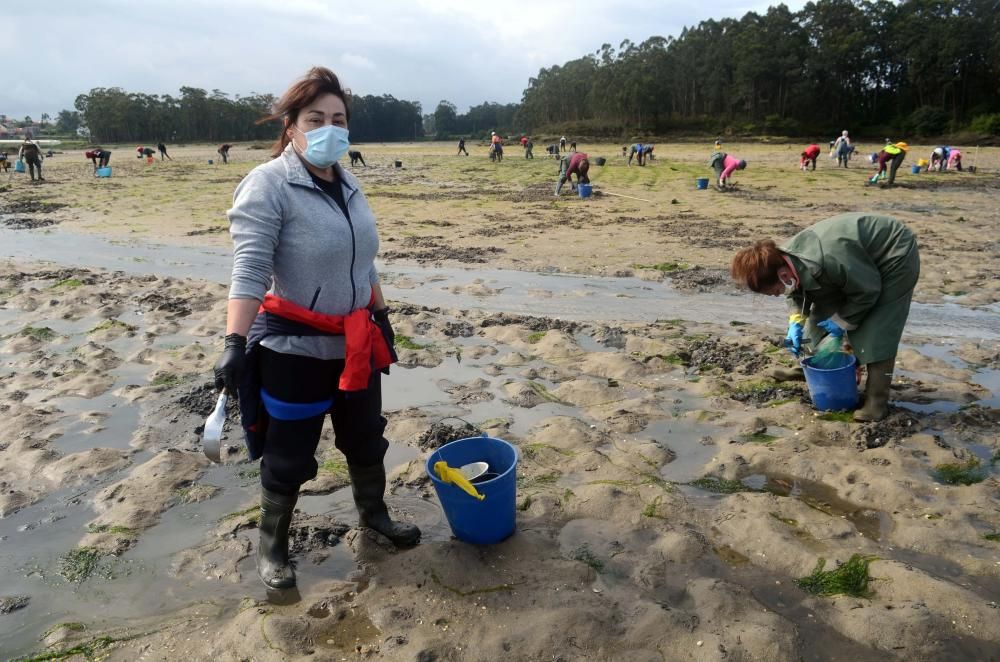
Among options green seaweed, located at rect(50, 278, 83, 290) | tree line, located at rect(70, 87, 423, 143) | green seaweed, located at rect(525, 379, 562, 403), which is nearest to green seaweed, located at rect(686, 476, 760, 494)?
green seaweed, located at rect(525, 379, 562, 403)

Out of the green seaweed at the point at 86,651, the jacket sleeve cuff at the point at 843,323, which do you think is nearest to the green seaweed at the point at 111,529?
the green seaweed at the point at 86,651

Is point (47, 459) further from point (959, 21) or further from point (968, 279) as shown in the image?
point (959, 21)

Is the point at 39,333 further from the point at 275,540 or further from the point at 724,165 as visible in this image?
the point at 724,165

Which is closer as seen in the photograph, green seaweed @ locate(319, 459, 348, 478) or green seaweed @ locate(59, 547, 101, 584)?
green seaweed @ locate(59, 547, 101, 584)

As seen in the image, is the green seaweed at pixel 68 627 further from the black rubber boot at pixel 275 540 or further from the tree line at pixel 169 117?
the tree line at pixel 169 117

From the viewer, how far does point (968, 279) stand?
8.10 m

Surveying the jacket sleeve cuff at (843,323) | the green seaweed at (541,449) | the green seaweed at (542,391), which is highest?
the jacket sleeve cuff at (843,323)

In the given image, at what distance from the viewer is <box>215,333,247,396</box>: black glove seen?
243 cm

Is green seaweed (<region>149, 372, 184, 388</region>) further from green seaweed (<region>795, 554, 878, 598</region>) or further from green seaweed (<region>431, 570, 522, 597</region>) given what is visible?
green seaweed (<region>795, 554, 878, 598</region>)

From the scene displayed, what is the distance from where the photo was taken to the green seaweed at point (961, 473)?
3.71 metres

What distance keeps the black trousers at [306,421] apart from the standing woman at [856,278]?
95.1 inches

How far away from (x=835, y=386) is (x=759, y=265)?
1.20 metres

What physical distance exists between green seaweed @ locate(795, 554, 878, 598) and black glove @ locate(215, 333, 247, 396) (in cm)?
253

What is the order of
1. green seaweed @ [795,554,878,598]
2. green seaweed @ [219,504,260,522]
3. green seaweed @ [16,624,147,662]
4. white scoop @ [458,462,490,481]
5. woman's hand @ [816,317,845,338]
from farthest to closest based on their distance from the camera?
1. woman's hand @ [816,317,845,338]
2. green seaweed @ [219,504,260,522]
3. white scoop @ [458,462,490,481]
4. green seaweed @ [795,554,878,598]
5. green seaweed @ [16,624,147,662]
